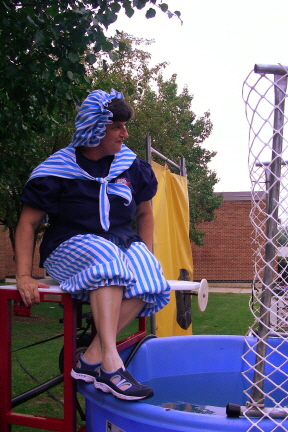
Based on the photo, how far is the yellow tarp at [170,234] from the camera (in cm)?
469

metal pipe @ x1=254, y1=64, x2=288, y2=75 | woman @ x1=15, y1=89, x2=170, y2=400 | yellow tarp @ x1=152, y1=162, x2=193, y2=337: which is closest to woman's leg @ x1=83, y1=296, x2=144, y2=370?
woman @ x1=15, y1=89, x2=170, y2=400

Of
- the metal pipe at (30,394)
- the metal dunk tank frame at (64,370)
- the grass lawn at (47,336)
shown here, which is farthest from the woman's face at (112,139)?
the grass lawn at (47,336)

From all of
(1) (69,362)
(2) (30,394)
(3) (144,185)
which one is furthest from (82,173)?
(2) (30,394)

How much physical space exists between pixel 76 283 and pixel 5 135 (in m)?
3.93

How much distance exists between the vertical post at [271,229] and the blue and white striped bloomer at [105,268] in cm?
47

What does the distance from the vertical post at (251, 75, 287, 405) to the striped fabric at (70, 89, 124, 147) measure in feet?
2.25

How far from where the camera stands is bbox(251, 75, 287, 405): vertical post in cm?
163

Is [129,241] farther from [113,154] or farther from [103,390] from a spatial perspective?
[103,390]

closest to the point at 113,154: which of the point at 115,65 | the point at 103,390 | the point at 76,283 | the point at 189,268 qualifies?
the point at 76,283

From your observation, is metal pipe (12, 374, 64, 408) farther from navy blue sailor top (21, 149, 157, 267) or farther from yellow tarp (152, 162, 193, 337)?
yellow tarp (152, 162, 193, 337)

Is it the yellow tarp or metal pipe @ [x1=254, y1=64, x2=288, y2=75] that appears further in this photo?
the yellow tarp

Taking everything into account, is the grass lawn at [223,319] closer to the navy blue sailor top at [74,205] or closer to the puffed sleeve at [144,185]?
the puffed sleeve at [144,185]

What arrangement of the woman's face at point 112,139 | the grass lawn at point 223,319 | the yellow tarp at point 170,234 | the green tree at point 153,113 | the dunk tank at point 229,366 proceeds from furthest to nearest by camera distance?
the green tree at point 153,113 → the grass lawn at point 223,319 → the yellow tarp at point 170,234 → the woman's face at point 112,139 → the dunk tank at point 229,366

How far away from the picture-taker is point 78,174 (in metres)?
2.00
